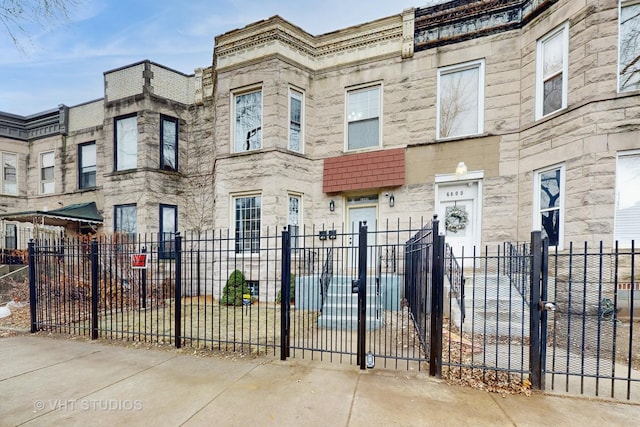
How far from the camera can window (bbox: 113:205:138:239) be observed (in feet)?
39.3

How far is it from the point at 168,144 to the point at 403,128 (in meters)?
9.24

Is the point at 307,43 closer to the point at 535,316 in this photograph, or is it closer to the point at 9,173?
the point at 535,316

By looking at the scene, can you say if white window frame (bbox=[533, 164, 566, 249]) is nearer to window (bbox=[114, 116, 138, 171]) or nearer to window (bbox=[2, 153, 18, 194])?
window (bbox=[114, 116, 138, 171])

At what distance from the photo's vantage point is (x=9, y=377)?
4176 mm

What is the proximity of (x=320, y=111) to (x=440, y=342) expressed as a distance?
8458mm

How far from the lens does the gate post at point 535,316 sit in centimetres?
370

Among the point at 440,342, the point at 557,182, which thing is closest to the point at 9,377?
the point at 440,342

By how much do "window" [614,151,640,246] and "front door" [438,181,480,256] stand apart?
2898 millimetres

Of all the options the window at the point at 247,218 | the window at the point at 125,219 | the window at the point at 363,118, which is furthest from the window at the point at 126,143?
the window at the point at 363,118

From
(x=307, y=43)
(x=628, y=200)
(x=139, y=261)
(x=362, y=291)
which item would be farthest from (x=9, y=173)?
(x=628, y=200)

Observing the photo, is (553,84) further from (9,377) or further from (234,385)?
(9,377)

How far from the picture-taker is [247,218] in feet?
33.0

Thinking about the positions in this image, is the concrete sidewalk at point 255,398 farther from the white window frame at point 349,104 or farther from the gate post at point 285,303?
the white window frame at point 349,104

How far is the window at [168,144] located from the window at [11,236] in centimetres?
967
